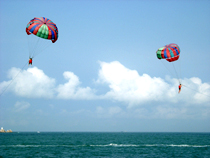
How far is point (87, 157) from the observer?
39.0 meters

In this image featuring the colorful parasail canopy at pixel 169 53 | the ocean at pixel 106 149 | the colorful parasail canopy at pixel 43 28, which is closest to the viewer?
the colorful parasail canopy at pixel 43 28

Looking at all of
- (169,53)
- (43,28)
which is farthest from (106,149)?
(43,28)

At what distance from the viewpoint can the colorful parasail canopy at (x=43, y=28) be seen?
3634 centimetres

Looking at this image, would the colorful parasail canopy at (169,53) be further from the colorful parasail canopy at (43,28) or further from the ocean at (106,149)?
the colorful parasail canopy at (43,28)

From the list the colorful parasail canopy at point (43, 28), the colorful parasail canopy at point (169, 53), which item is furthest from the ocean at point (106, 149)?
the colorful parasail canopy at point (43, 28)

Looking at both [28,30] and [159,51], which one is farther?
[159,51]

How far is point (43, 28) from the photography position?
36656 mm

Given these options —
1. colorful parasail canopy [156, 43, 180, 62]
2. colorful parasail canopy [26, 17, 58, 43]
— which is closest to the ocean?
colorful parasail canopy [156, 43, 180, 62]

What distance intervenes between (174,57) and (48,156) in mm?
27229

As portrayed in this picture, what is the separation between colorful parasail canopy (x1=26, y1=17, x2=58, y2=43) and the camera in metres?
36.3

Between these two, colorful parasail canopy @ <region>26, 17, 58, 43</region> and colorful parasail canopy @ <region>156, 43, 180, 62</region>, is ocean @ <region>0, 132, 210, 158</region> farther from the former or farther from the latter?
colorful parasail canopy @ <region>26, 17, 58, 43</region>

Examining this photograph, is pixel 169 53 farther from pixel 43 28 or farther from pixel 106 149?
pixel 106 149

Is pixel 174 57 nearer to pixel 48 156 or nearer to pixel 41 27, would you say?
pixel 41 27

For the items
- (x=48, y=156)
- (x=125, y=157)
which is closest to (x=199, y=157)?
(x=125, y=157)
